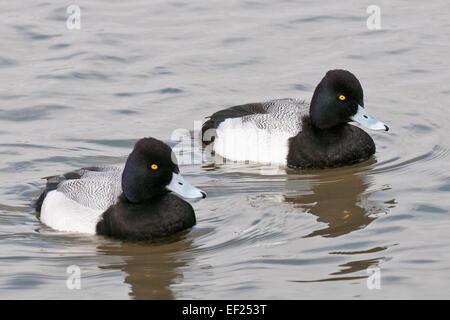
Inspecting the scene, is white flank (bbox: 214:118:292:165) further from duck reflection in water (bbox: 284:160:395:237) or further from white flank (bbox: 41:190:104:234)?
white flank (bbox: 41:190:104:234)

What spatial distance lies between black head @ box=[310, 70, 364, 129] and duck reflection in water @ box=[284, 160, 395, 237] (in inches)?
24.9

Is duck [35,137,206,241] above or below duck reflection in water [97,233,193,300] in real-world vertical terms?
above

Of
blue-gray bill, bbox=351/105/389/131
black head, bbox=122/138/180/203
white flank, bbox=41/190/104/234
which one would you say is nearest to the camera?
black head, bbox=122/138/180/203

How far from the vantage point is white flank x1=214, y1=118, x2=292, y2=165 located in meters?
11.3

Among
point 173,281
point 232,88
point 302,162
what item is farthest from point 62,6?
point 173,281

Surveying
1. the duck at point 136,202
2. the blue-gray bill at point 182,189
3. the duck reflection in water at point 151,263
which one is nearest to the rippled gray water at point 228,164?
the duck reflection in water at point 151,263

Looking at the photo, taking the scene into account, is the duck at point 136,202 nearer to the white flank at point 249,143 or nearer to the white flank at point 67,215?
the white flank at point 67,215

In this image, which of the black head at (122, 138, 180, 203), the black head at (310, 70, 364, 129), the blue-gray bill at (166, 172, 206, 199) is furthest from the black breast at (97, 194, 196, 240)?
the black head at (310, 70, 364, 129)

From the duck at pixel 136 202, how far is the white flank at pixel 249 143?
2.26 m

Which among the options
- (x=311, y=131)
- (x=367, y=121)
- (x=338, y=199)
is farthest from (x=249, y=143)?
(x=338, y=199)

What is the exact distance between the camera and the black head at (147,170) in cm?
885

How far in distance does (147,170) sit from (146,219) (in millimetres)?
Answer: 478

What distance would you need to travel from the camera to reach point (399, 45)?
14.7m

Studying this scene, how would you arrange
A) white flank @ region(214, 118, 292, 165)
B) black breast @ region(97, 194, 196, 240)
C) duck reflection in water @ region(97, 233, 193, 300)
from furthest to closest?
white flank @ region(214, 118, 292, 165) → black breast @ region(97, 194, 196, 240) → duck reflection in water @ region(97, 233, 193, 300)
